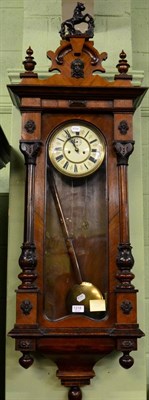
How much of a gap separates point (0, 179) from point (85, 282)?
2.59 feet

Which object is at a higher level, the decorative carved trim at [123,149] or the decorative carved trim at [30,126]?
the decorative carved trim at [30,126]

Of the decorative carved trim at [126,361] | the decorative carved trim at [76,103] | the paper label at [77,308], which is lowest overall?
the decorative carved trim at [126,361]

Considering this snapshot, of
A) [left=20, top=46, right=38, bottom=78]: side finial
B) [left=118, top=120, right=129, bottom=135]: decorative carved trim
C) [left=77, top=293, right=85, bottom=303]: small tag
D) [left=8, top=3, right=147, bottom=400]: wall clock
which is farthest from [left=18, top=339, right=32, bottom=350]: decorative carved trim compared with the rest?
[left=20, top=46, right=38, bottom=78]: side finial

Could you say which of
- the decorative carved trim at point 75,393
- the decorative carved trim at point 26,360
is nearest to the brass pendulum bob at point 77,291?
the decorative carved trim at point 26,360

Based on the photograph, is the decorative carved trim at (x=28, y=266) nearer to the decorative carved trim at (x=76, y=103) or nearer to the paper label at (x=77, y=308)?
the paper label at (x=77, y=308)

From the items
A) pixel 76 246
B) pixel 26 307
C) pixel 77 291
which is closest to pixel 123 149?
pixel 76 246

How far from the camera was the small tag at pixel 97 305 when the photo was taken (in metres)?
1.87

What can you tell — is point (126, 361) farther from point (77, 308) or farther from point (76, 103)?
point (76, 103)

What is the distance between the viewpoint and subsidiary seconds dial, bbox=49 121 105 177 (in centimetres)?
196

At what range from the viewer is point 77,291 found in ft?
6.26

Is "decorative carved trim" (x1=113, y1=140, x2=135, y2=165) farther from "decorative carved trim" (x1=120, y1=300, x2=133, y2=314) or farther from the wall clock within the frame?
"decorative carved trim" (x1=120, y1=300, x2=133, y2=314)

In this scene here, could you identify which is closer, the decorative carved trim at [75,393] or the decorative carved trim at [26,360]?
the decorative carved trim at [26,360]

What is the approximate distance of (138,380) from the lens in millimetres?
2025

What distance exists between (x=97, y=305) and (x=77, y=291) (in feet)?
0.30
